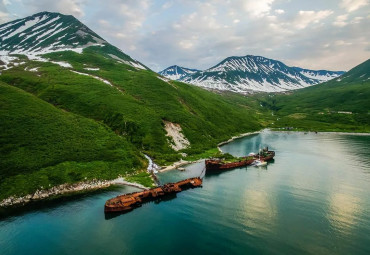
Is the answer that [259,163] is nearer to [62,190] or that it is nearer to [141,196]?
[141,196]

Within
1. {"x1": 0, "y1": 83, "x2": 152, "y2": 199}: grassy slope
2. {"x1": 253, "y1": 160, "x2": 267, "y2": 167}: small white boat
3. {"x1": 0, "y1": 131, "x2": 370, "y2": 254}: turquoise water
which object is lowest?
{"x1": 0, "y1": 131, "x2": 370, "y2": 254}: turquoise water

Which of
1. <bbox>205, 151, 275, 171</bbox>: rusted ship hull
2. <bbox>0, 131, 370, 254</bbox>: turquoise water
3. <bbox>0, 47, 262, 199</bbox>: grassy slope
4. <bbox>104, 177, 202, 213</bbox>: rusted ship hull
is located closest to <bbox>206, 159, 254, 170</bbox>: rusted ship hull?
<bbox>205, 151, 275, 171</bbox>: rusted ship hull

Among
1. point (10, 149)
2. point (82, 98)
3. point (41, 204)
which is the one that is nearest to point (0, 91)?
point (82, 98)

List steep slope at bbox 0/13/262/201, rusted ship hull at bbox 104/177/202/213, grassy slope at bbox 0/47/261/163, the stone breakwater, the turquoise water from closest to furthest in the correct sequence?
the turquoise water, rusted ship hull at bbox 104/177/202/213, the stone breakwater, steep slope at bbox 0/13/262/201, grassy slope at bbox 0/47/261/163

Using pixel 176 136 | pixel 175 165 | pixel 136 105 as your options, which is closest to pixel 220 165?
pixel 175 165

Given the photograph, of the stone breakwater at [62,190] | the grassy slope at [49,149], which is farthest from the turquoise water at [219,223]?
the grassy slope at [49,149]

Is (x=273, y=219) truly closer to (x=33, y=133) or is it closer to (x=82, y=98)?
(x=33, y=133)

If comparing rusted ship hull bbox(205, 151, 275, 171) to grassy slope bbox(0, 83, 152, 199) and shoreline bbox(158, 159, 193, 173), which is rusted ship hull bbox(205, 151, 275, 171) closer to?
shoreline bbox(158, 159, 193, 173)

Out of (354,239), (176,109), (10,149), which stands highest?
(176,109)
